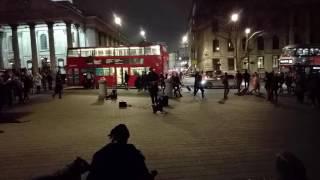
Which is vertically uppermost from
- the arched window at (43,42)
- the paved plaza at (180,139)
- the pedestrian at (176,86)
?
the arched window at (43,42)

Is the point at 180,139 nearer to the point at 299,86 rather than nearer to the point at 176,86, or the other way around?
the point at 299,86

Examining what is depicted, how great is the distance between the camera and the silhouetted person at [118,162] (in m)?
4.97

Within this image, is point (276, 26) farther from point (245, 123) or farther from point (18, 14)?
point (245, 123)

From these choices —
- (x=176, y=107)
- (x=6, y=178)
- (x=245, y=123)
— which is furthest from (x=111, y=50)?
(x=6, y=178)

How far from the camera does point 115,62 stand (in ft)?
133

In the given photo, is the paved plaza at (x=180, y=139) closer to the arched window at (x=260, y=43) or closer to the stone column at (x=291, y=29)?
the stone column at (x=291, y=29)

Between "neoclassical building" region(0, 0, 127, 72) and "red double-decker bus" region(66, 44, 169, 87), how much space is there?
19.1 m

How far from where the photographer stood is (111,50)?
4078 cm

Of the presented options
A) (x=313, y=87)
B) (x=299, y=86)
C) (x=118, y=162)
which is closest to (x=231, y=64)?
(x=299, y=86)

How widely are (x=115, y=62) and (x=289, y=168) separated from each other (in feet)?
121

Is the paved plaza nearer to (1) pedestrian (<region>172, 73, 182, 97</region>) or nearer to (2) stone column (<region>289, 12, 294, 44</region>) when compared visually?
(1) pedestrian (<region>172, 73, 182, 97</region>)

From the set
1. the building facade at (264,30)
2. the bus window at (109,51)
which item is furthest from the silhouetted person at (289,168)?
the building facade at (264,30)

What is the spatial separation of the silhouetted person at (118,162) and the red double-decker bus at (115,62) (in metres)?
33.0

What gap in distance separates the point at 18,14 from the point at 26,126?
55517 millimetres
